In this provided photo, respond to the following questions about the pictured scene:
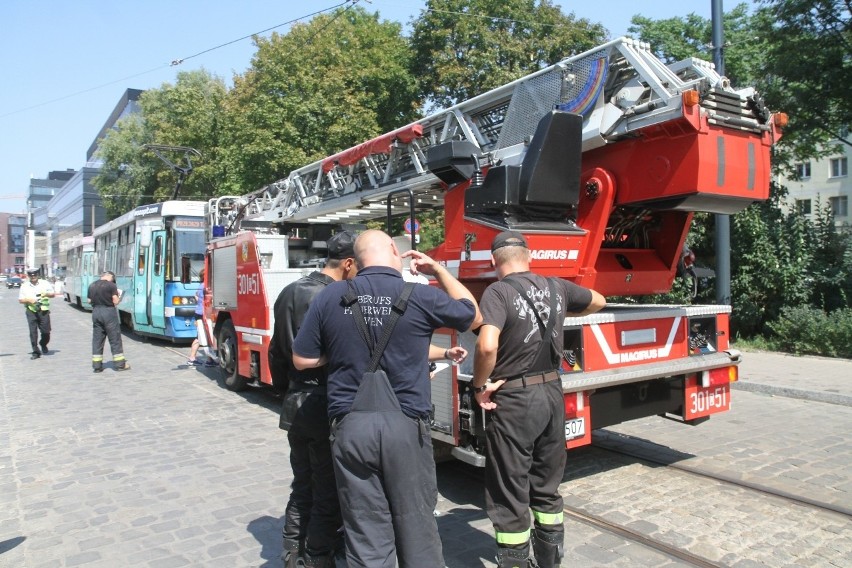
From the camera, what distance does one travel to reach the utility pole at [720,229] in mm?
9988

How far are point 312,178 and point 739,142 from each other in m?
5.75

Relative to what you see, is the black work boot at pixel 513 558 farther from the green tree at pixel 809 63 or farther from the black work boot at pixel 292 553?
the green tree at pixel 809 63

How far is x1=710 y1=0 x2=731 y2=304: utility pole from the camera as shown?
9988 millimetres

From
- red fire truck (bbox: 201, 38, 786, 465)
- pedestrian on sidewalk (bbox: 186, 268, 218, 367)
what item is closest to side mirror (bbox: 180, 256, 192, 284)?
pedestrian on sidewalk (bbox: 186, 268, 218, 367)

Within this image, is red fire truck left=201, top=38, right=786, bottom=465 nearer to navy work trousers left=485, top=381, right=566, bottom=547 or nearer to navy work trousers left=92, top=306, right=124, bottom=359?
navy work trousers left=485, top=381, right=566, bottom=547

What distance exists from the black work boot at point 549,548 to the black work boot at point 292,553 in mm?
1314

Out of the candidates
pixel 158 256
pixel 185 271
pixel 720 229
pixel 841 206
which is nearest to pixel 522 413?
pixel 720 229

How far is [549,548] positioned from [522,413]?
75cm

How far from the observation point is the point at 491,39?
22094mm

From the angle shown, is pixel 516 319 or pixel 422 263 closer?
pixel 422 263

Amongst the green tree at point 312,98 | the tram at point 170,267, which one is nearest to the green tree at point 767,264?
the tram at point 170,267

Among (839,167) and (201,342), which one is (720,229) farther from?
(839,167)

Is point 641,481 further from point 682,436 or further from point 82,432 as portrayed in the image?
point 82,432

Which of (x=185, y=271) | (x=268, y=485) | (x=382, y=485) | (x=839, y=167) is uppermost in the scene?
(x=839, y=167)
